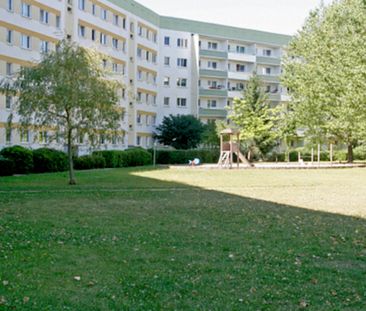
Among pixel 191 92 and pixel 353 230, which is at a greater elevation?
pixel 191 92

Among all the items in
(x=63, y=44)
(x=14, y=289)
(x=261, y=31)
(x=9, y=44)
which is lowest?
(x=14, y=289)

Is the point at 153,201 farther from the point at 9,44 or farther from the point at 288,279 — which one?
the point at 9,44

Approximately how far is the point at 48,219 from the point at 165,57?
198 feet

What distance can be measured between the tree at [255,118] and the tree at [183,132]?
443 centimetres

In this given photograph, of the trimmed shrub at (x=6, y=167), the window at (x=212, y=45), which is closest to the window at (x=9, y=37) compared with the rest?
the trimmed shrub at (x=6, y=167)

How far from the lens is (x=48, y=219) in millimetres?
13141

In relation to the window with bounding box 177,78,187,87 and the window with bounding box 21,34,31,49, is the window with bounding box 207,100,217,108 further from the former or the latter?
Result: the window with bounding box 21,34,31,49

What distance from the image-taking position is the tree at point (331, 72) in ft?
109

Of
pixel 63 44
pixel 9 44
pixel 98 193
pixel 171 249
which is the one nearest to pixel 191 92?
pixel 9 44

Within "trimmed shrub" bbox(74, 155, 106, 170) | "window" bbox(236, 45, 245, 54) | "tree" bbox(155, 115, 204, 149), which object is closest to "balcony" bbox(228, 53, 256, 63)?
"window" bbox(236, 45, 245, 54)

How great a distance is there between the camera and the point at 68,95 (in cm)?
2361

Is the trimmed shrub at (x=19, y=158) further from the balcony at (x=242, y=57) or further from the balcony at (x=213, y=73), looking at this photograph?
the balcony at (x=242, y=57)

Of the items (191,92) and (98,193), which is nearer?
(98,193)

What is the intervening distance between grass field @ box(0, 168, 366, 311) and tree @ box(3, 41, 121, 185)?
7.73 m
